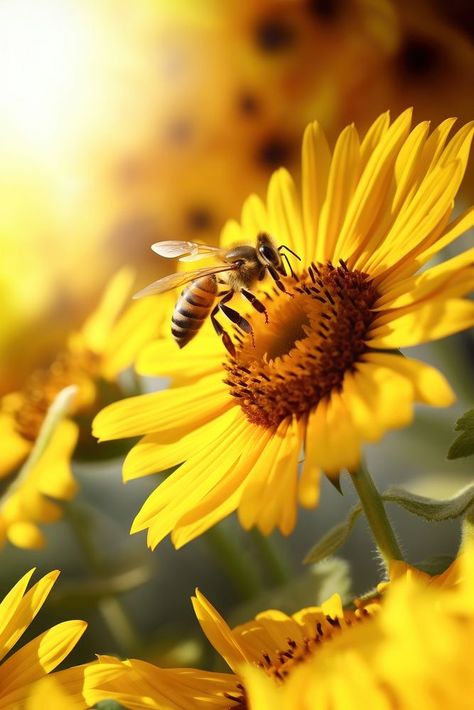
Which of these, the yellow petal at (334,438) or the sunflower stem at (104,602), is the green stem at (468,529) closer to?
the yellow petal at (334,438)

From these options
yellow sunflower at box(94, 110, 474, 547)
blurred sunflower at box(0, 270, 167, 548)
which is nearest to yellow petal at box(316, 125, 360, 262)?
yellow sunflower at box(94, 110, 474, 547)

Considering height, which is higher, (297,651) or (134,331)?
(134,331)

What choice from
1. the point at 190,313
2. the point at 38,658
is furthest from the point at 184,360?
the point at 38,658

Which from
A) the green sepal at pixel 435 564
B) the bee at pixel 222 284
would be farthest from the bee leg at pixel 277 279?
the green sepal at pixel 435 564

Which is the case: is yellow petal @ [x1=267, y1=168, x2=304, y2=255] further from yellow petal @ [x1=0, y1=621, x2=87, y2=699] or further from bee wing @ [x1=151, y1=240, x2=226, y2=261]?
yellow petal @ [x1=0, y1=621, x2=87, y2=699]

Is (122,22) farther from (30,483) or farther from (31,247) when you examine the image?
(30,483)

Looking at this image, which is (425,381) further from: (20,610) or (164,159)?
(164,159)
